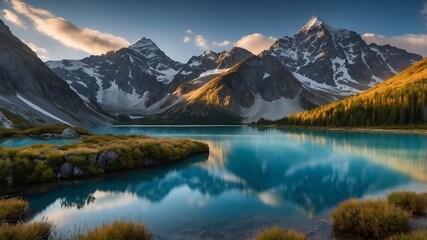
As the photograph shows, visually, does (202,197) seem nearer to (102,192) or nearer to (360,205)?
(102,192)

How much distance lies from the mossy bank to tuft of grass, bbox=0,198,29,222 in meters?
9.69

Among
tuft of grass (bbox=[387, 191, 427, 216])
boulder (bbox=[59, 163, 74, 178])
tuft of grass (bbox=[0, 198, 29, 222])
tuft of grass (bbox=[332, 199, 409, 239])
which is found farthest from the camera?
boulder (bbox=[59, 163, 74, 178])

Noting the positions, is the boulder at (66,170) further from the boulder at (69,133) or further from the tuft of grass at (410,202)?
the boulder at (69,133)

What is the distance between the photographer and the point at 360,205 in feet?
50.6

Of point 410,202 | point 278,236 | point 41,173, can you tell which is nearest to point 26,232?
point 278,236

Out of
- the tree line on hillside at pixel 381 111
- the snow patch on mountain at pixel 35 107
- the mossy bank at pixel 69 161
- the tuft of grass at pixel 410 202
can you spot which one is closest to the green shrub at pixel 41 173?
the mossy bank at pixel 69 161

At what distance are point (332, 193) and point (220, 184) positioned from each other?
10.2 metres

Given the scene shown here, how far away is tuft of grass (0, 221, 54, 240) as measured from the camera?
37.7ft

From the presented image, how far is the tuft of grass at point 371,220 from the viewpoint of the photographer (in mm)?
13414

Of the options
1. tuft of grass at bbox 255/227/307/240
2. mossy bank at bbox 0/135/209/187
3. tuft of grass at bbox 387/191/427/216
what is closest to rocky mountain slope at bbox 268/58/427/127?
mossy bank at bbox 0/135/209/187

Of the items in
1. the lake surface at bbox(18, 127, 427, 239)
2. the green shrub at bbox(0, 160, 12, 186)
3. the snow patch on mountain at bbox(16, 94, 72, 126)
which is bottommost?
the lake surface at bbox(18, 127, 427, 239)

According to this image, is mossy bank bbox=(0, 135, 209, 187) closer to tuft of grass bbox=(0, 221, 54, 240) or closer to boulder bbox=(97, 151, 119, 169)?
boulder bbox=(97, 151, 119, 169)

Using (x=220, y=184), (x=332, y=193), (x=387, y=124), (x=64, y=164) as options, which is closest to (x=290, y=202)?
(x=332, y=193)

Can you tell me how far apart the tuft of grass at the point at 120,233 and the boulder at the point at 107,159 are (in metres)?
22.7
